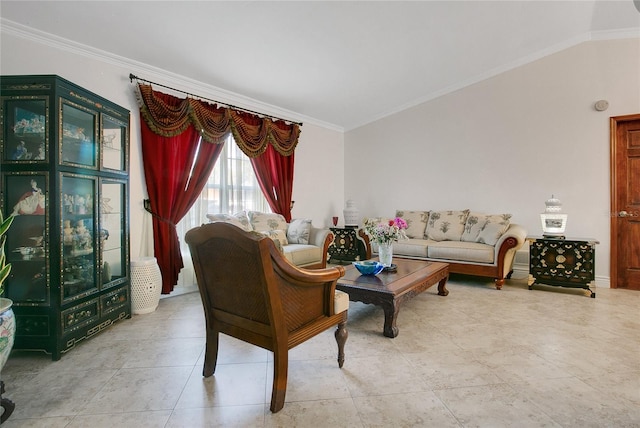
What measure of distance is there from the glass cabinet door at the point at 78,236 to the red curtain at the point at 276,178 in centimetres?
224

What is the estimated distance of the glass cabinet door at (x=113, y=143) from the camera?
271cm

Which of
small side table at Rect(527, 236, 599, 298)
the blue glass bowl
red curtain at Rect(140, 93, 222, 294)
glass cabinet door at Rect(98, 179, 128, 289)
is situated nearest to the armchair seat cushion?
the blue glass bowl

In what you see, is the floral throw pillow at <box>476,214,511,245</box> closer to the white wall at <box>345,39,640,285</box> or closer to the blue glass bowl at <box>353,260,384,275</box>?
the white wall at <box>345,39,640,285</box>

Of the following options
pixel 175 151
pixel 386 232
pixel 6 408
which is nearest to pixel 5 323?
pixel 6 408

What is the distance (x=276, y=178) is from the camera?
4.85 meters

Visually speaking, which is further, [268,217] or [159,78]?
[268,217]

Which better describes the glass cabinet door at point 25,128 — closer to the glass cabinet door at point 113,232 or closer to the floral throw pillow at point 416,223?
the glass cabinet door at point 113,232

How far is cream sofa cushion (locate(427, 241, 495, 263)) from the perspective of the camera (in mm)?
3979

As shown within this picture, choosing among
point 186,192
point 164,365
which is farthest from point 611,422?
point 186,192

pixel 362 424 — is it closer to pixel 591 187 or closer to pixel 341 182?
pixel 591 187

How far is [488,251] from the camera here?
3.97 meters

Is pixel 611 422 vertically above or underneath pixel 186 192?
underneath

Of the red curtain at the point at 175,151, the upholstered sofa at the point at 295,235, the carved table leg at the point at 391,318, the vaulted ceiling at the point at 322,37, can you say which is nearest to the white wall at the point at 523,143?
the vaulted ceiling at the point at 322,37

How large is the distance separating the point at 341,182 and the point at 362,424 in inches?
201
